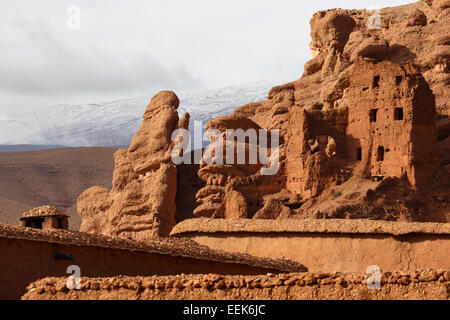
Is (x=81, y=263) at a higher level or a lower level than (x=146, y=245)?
lower

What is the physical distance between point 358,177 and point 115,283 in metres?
23.7

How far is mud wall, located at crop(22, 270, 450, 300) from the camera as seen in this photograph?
13609 millimetres

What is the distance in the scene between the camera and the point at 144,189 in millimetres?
42375

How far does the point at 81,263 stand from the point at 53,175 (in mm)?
70640

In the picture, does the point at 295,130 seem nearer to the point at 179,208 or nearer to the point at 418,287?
the point at 179,208

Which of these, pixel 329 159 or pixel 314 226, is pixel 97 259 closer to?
pixel 314 226

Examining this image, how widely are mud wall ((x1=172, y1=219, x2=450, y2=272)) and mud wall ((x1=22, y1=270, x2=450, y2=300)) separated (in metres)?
7.96

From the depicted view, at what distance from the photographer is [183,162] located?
43.6 m

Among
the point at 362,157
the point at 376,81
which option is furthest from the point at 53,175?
the point at 362,157

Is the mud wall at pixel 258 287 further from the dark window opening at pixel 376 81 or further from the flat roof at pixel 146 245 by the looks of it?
the dark window opening at pixel 376 81

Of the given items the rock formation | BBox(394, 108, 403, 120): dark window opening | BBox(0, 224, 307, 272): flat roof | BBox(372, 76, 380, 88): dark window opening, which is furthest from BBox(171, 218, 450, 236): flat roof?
BBox(372, 76, 380, 88): dark window opening

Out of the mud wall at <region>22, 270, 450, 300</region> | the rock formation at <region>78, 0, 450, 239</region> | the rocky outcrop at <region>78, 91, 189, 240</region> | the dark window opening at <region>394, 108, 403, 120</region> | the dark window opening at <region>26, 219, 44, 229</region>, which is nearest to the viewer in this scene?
the mud wall at <region>22, 270, 450, 300</region>

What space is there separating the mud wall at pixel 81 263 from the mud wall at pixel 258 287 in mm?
3824

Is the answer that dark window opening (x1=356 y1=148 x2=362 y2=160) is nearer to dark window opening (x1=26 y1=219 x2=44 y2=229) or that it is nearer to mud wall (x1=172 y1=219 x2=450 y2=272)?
mud wall (x1=172 y1=219 x2=450 y2=272)
